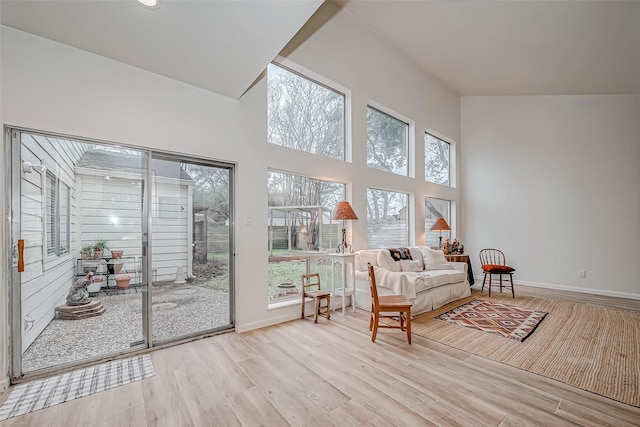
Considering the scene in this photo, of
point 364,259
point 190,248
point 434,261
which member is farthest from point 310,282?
point 434,261

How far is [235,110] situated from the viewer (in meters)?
3.39

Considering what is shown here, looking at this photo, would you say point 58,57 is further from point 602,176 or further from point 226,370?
point 602,176

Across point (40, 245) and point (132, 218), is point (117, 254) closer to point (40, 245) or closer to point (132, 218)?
point (132, 218)

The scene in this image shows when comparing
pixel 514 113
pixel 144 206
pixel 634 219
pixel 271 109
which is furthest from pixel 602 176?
pixel 144 206

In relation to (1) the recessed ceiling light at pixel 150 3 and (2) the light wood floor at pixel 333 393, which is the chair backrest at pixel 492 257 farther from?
(1) the recessed ceiling light at pixel 150 3

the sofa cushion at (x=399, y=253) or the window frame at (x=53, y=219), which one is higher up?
the window frame at (x=53, y=219)

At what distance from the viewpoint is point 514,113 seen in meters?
6.34

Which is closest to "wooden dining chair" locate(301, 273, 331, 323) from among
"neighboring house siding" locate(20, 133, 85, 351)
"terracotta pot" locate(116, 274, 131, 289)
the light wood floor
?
the light wood floor

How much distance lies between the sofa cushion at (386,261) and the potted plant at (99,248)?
136 inches

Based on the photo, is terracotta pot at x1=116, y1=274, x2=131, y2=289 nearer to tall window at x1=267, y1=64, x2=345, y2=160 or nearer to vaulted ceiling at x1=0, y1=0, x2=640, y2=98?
vaulted ceiling at x1=0, y1=0, x2=640, y2=98

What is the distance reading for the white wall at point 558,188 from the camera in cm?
523

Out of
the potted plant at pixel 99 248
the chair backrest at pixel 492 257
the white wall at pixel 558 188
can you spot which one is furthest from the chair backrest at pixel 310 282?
the white wall at pixel 558 188

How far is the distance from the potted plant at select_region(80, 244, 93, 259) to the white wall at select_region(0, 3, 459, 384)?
1.73 ft

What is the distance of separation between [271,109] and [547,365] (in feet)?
13.5
